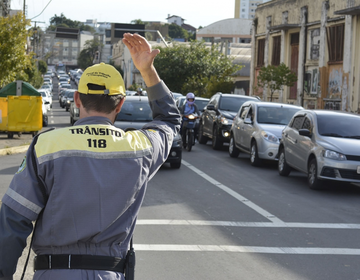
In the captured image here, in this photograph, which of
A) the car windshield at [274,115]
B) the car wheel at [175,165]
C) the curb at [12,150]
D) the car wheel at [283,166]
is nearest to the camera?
the car wheel at [283,166]

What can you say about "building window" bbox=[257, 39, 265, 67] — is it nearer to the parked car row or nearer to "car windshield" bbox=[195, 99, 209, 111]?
"car windshield" bbox=[195, 99, 209, 111]

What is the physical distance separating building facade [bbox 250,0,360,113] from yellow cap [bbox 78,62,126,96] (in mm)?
26802

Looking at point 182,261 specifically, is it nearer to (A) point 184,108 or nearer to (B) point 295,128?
(B) point 295,128

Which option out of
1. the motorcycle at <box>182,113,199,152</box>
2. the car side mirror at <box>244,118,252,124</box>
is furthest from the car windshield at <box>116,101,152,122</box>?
the motorcycle at <box>182,113,199,152</box>

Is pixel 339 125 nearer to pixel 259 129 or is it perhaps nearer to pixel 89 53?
pixel 259 129

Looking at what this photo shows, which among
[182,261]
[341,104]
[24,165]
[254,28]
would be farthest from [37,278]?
[254,28]

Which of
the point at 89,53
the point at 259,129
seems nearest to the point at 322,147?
the point at 259,129

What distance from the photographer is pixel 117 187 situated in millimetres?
2672

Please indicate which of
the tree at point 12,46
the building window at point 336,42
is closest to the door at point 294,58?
the building window at point 336,42

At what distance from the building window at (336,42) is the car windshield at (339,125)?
19197 millimetres

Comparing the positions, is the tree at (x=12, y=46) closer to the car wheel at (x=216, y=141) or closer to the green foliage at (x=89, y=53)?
the car wheel at (x=216, y=141)

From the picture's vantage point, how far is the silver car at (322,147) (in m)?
11.5

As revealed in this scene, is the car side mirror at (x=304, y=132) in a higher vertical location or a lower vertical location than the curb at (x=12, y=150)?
higher

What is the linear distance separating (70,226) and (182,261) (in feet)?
13.1
